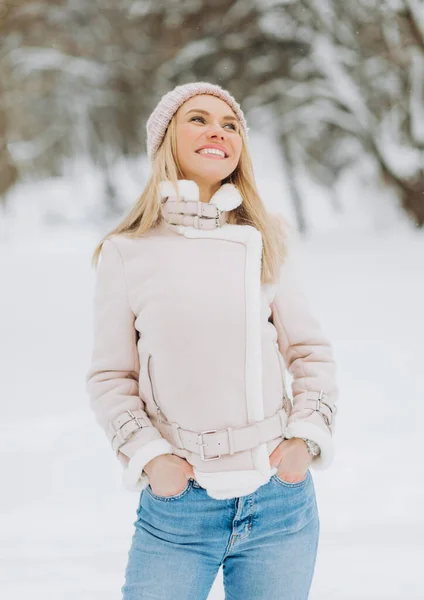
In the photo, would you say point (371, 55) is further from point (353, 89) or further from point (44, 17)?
point (44, 17)

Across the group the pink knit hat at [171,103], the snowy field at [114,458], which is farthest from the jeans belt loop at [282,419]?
the snowy field at [114,458]

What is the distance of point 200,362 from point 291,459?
19 cm

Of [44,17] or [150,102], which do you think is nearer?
[44,17]

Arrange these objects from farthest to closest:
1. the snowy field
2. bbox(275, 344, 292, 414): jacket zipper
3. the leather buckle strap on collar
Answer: the snowy field
bbox(275, 344, 292, 414): jacket zipper
the leather buckle strap on collar

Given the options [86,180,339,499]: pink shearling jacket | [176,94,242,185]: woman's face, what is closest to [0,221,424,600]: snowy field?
[86,180,339,499]: pink shearling jacket

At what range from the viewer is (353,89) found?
498 cm

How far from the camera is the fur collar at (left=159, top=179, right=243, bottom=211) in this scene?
921 mm

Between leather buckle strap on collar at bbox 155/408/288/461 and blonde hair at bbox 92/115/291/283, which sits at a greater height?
blonde hair at bbox 92/115/291/283

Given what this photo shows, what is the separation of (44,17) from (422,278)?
123 inches

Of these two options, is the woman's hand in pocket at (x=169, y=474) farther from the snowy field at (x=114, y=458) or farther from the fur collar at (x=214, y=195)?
the snowy field at (x=114, y=458)

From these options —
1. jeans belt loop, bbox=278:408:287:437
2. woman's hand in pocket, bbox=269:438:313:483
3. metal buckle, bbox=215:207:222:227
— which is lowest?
woman's hand in pocket, bbox=269:438:313:483

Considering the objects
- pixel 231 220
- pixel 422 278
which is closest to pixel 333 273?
pixel 422 278

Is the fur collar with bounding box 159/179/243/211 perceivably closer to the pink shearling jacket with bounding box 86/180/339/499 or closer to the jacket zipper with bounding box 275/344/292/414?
the pink shearling jacket with bounding box 86/180/339/499

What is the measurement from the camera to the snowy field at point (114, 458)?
167 cm
